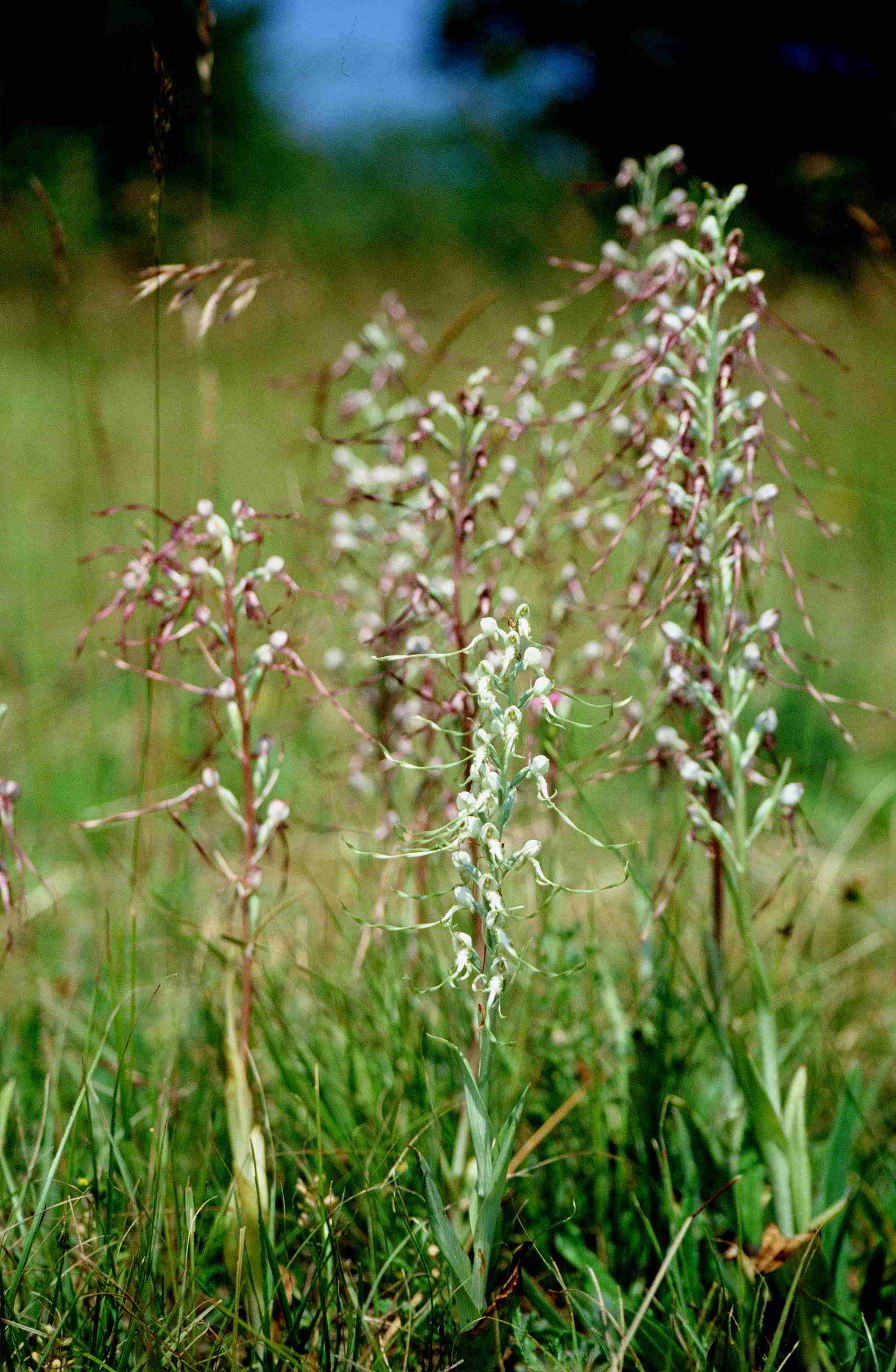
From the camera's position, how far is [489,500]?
173cm

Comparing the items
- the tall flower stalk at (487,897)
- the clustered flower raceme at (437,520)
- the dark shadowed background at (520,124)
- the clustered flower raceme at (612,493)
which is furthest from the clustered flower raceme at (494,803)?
the dark shadowed background at (520,124)

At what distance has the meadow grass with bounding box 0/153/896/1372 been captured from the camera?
1.38 meters

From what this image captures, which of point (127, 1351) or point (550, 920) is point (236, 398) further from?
point (127, 1351)

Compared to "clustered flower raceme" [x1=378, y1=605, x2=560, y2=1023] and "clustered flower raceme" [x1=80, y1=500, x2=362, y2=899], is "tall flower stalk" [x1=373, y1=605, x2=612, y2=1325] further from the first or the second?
"clustered flower raceme" [x1=80, y1=500, x2=362, y2=899]

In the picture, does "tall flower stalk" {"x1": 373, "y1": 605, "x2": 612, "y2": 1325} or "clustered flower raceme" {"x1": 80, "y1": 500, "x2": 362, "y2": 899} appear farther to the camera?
"clustered flower raceme" {"x1": 80, "y1": 500, "x2": 362, "y2": 899}

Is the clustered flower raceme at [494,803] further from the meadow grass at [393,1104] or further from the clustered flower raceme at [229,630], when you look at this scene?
the clustered flower raceme at [229,630]

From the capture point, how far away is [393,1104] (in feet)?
5.91

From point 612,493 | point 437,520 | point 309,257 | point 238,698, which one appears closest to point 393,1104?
point 238,698

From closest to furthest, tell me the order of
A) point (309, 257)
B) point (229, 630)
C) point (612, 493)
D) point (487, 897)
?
1. point (487, 897)
2. point (229, 630)
3. point (612, 493)
4. point (309, 257)

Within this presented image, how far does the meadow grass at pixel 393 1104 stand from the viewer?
1381 millimetres

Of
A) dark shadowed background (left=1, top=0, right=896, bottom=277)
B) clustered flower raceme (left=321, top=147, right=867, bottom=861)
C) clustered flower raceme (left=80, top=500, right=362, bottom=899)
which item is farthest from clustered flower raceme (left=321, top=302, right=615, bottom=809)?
dark shadowed background (left=1, top=0, right=896, bottom=277)

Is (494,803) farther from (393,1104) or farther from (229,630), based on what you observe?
(393,1104)

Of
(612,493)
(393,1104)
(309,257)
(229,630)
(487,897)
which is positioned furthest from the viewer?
(309,257)

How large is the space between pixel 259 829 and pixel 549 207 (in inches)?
444
